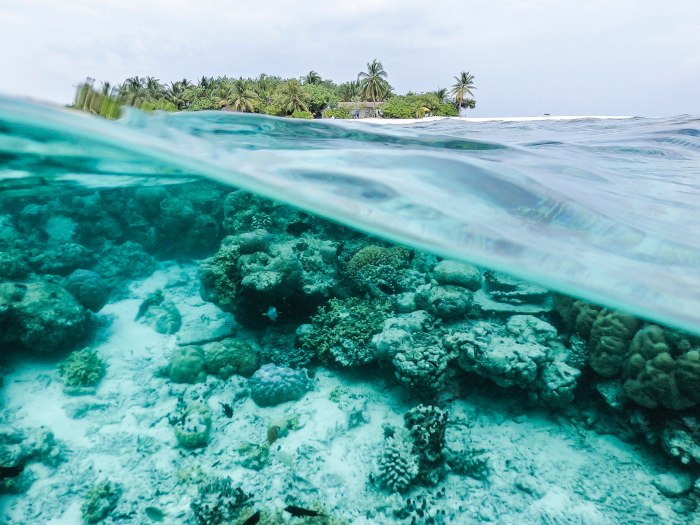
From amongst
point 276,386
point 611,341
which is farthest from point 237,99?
point 611,341

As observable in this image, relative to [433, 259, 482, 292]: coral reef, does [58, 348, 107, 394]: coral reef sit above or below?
below

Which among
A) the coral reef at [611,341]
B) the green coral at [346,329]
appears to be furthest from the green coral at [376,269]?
the coral reef at [611,341]

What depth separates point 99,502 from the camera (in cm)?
673

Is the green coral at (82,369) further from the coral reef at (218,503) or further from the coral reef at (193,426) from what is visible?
the coral reef at (218,503)

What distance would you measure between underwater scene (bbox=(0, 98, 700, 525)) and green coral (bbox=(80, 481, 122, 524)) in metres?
0.03

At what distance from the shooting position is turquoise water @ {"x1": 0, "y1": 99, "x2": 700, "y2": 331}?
469 cm

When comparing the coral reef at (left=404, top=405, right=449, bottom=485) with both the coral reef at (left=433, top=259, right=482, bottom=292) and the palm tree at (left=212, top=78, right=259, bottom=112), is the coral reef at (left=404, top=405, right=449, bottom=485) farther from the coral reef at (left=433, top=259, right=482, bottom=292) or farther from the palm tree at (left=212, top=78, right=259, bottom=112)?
the palm tree at (left=212, top=78, right=259, bottom=112)

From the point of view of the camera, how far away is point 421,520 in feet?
20.6

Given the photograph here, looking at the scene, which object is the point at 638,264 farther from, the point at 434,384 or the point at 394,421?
the point at 394,421

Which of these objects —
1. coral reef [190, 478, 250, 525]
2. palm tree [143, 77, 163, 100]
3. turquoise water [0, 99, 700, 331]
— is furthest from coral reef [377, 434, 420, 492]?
palm tree [143, 77, 163, 100]

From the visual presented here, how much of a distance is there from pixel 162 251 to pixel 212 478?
11598mm

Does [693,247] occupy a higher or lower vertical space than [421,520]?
higher

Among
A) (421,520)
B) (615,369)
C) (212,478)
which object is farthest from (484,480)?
(212,478)

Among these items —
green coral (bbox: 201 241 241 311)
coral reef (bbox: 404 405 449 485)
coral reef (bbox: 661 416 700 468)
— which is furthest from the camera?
green coral (bbox: 201 241 241 311)
